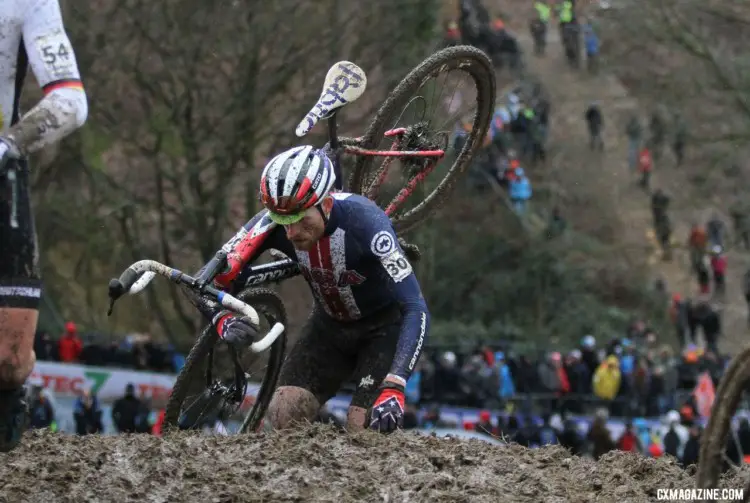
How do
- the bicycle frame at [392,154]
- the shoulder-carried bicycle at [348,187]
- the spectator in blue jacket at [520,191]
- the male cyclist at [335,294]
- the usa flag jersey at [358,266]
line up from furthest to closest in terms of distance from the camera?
the spectator in blue jacket at [520,191] < the bicycle frame at [392,154] < the shoulder-carried bicycle at [348,187] < the usa flag jersey at [358,266] < the male cyclist at [335,294]

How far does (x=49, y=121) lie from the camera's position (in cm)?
684

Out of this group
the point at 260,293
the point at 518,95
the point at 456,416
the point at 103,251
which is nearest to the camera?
the point at 260,293

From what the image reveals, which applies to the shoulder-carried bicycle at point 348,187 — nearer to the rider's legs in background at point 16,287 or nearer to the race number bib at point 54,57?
the rider's legs in background at point 16,287

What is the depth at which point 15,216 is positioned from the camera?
6.99 metres

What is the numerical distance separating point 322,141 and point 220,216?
86.7 inches

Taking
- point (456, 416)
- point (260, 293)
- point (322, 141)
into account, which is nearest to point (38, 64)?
point (260, 293)

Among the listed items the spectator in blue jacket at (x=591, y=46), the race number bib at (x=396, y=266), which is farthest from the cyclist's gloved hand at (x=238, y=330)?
the spectator in blue jacket at (x=591, y=46)

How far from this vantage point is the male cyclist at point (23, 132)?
22.5ft

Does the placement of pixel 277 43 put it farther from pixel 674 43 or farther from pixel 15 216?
pixel 15 216

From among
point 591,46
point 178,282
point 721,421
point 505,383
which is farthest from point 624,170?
point 721,421

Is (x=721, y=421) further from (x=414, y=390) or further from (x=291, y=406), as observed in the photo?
(x=414, y=390)

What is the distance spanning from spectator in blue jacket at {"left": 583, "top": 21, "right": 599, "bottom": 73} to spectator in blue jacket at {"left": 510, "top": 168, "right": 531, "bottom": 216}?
9818 millimetres

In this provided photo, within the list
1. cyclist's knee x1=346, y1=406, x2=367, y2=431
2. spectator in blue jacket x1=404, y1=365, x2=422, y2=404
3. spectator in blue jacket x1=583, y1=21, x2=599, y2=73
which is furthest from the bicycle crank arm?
spectator in blue jacket x1=583, y1=21, x2=599, y2=73

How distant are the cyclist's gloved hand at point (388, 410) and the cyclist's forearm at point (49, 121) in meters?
2.50
